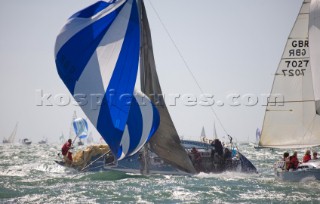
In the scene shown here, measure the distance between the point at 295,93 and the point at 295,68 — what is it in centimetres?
125

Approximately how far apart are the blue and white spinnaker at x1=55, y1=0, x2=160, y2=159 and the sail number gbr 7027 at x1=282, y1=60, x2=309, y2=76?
7.55m

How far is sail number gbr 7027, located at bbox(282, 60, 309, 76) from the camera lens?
23.6m

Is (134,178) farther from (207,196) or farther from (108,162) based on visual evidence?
(207,196)

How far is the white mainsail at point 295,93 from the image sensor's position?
23278mm

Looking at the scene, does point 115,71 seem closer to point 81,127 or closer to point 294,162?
point 294,162

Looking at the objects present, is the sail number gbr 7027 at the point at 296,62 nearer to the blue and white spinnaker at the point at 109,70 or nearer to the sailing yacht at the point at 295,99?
the sailing yacht at the point at 295,99

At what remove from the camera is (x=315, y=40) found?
20969 mm

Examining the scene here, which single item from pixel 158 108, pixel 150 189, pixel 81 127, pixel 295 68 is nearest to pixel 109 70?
pixel 158 108

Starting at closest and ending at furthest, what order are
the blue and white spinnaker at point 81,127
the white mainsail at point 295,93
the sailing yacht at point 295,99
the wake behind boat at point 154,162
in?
the sailing yacht at point 295,99 < the white mainsail at point 295,93 < the wake behind boat at point 154,162 < the blue and white spinnaker at point 81,127

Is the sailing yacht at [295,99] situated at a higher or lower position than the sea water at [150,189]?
higher

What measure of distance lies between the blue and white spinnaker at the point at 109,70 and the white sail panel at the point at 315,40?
728 centimetres

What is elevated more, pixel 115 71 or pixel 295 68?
pixel 295 68

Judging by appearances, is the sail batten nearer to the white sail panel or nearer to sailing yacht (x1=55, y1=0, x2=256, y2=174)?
sailing yacht (x1=55, y1=0, x2=256, y2=174)

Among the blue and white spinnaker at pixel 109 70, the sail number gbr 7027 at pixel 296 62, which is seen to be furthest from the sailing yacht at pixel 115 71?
the sail number gbr 7027 at pixel 296 62
